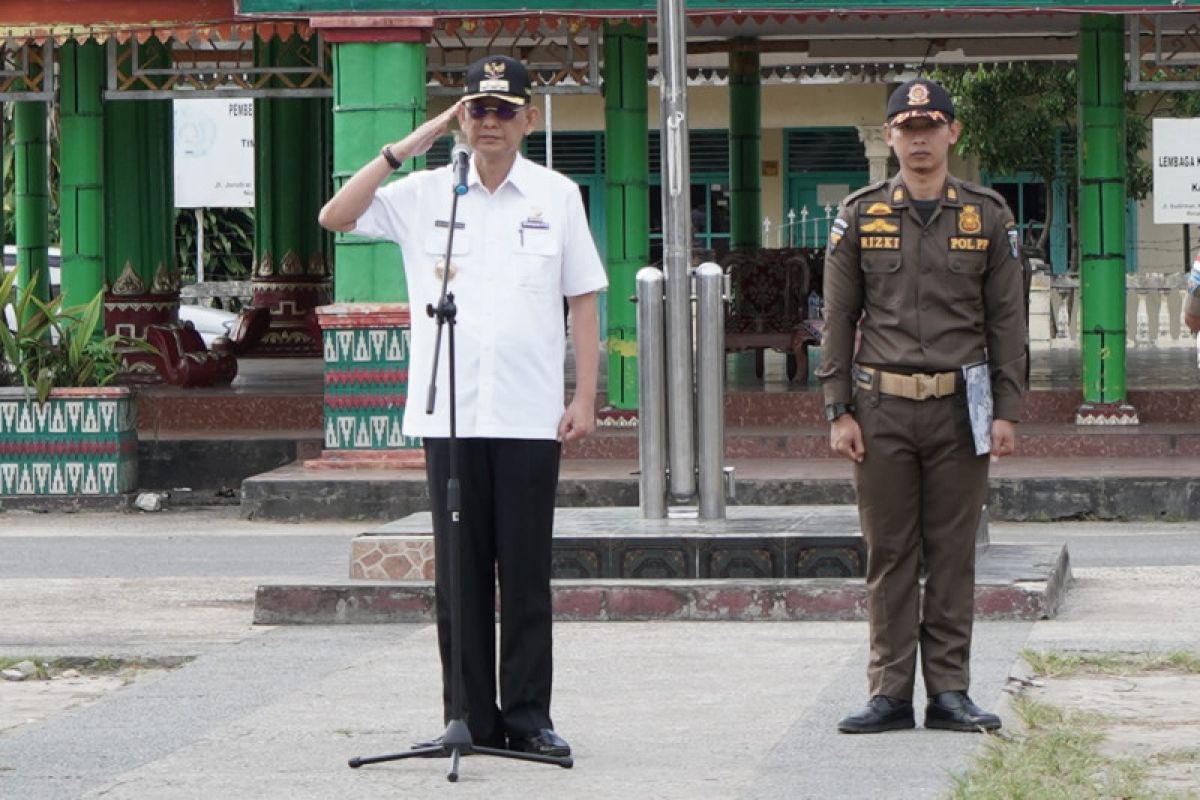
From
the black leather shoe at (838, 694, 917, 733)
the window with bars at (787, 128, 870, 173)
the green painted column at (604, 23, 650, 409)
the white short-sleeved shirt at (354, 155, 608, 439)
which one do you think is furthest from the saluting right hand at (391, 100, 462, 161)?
the window with bars at (787, 128, 870, 173)

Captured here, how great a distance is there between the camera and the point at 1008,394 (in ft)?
26.3

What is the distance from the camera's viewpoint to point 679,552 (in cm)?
1129

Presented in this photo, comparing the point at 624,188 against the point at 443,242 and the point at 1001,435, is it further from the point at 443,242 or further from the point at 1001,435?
the point at 443,242

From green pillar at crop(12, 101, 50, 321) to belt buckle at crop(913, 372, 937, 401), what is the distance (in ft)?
47.3

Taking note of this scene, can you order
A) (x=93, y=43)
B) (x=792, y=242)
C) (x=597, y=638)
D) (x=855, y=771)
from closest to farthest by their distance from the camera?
1. (x=855, y=771)
2. (x=597, y=638)
3. (x=93, y=43)
4. (x=792, y=242)

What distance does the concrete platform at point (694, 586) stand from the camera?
11.0 m

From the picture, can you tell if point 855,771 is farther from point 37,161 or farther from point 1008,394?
point 37,161

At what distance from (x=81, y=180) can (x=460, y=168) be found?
1176cm

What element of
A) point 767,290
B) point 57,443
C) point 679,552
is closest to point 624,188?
point 767,290

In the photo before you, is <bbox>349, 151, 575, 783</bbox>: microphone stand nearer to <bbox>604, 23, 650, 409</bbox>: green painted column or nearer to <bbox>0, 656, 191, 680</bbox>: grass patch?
<bbox>0, 656, 191, 680</bbox>: grass patch

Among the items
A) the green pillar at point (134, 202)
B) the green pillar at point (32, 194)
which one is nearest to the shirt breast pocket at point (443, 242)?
the green pillar at point (32, 194)

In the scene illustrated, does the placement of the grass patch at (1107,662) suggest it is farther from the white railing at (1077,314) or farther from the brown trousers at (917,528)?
the white railing at (1077,314)

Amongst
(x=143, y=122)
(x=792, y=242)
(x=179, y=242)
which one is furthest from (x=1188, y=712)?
(x=179, y=242)

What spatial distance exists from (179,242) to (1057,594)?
32.1 m
